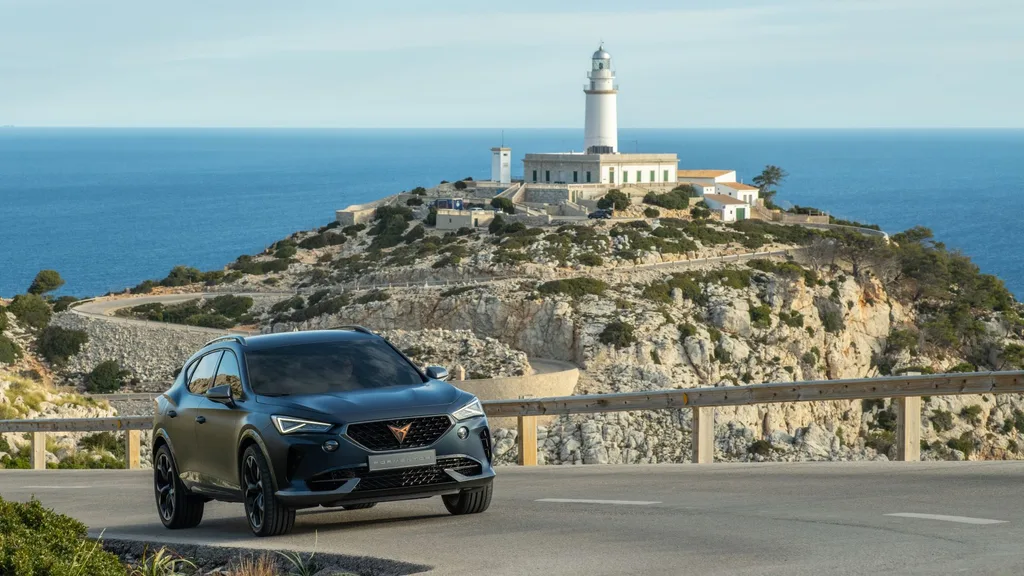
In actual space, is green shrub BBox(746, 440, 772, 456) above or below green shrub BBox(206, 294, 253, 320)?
below

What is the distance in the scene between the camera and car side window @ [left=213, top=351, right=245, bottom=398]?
10.6 meters

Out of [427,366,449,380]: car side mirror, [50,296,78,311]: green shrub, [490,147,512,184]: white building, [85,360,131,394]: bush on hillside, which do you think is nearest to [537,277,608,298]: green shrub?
[85,360,131,394]: bush on hillside

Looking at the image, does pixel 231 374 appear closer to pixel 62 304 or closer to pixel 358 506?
pixel 358 506

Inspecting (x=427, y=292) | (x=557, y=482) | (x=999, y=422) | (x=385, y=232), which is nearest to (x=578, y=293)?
(x=427, y=292)

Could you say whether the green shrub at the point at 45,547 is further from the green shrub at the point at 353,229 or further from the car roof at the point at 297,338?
the green shrub at the point at 353,229

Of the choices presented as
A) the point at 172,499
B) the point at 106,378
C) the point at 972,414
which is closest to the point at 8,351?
the point at 106,378

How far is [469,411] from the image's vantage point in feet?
33.1

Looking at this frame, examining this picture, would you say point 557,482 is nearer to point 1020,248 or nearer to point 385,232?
point 385,232

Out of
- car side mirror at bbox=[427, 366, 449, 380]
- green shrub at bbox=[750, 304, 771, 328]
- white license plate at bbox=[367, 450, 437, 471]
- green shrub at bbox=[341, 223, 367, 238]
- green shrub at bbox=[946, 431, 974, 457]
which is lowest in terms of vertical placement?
green shrub at bbox=[946, 431, 974, 457]

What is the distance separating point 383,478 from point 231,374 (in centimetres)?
189

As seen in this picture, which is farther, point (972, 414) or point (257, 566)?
point (972, 414)

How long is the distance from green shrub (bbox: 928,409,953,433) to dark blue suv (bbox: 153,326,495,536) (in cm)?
4686

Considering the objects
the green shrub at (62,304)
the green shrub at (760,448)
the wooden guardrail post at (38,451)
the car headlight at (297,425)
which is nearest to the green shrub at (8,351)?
the green shrub at (62,304)

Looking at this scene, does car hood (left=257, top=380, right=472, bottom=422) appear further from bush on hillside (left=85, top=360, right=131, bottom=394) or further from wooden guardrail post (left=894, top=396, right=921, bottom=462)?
bush on hillside (left=85, top=360, right=131, bottom=394)
